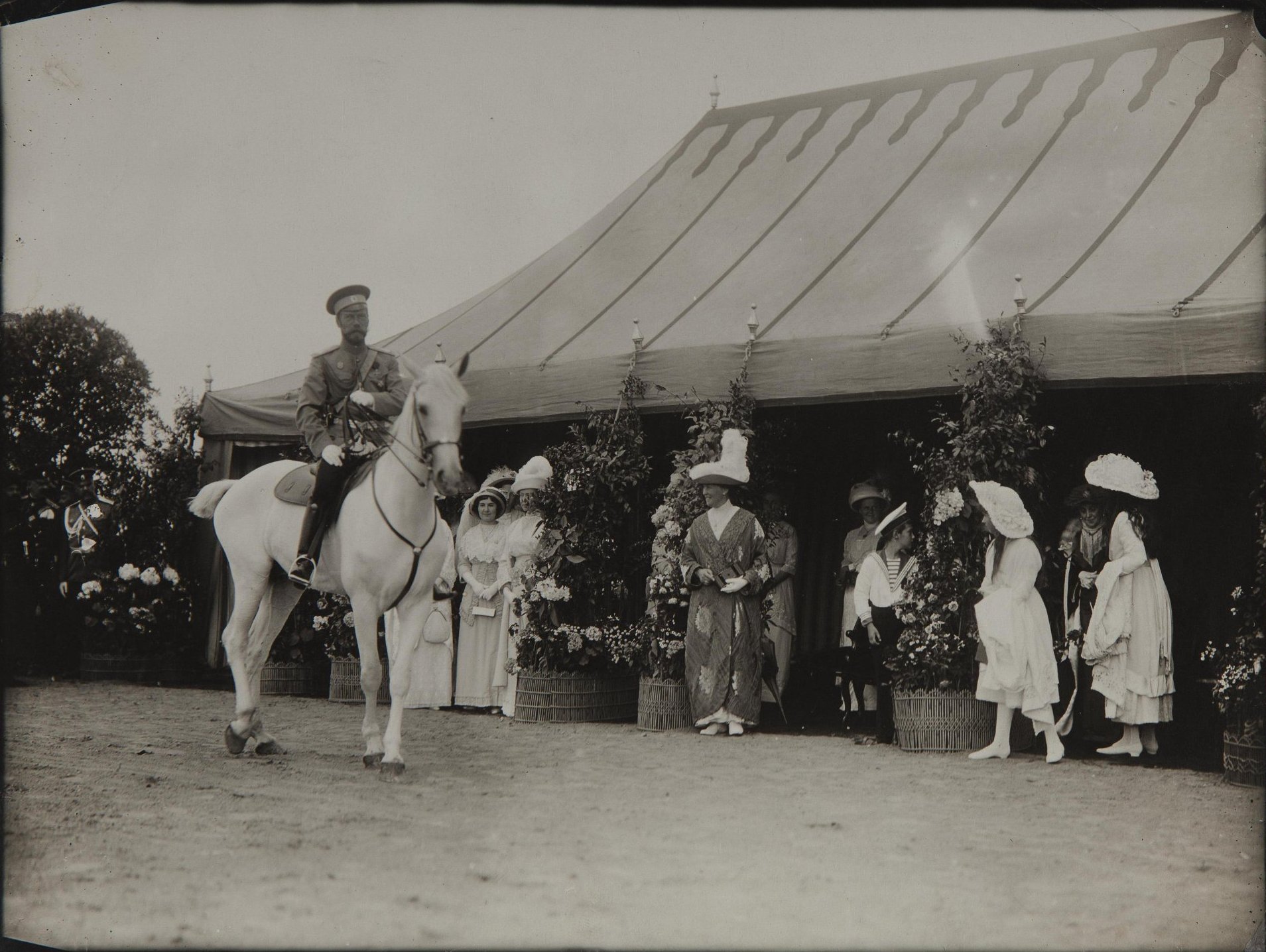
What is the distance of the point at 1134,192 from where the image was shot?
7.54m

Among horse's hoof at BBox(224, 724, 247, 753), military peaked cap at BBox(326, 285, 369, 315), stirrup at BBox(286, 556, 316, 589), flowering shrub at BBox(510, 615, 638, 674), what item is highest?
military peaked cap at BBox(326, 285, 369, 315)

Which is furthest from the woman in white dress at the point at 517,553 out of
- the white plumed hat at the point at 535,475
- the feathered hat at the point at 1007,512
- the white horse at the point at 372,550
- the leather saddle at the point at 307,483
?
the feathered hat at the point at 1007,512

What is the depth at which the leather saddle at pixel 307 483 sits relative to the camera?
245 inches

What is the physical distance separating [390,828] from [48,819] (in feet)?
4.47

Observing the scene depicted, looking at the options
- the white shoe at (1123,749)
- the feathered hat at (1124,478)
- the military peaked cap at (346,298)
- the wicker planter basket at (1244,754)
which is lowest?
the white shoe at (1123,749)

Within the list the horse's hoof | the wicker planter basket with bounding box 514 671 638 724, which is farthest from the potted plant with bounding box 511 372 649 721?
the horse's hoof

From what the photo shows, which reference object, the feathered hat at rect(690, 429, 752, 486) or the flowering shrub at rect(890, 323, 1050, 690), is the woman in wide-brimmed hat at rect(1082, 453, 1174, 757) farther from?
the feathered hat at rect(690, 429, 752, 486)

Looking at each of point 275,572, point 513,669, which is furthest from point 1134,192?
point 275,572

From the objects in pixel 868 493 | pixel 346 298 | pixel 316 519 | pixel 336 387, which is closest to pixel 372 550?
pixel 316 519

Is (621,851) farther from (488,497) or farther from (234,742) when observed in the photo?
(488,497)

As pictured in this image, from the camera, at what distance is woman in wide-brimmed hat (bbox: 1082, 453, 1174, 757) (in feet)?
21.8

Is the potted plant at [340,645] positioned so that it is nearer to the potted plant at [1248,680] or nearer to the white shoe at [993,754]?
the white shoe at [993,754]

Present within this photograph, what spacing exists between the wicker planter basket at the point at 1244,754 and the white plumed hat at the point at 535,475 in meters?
4.78

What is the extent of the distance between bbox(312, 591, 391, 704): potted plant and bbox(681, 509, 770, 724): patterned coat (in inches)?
113
